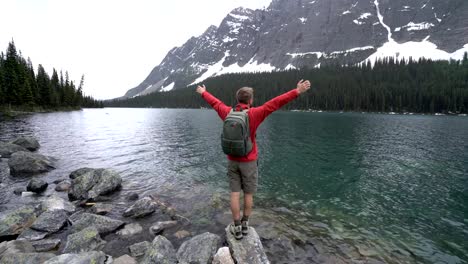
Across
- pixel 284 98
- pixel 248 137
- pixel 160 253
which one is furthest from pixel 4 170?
pixel 284 98

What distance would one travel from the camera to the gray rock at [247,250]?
7.12 m

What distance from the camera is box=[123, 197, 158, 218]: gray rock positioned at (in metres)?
11.5

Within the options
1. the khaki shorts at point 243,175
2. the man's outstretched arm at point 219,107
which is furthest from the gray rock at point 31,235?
the man's outstretched arm at point 219,107

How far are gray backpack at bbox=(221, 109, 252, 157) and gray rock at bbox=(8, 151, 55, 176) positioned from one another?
19.4 m

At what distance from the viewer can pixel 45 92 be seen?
314 ft

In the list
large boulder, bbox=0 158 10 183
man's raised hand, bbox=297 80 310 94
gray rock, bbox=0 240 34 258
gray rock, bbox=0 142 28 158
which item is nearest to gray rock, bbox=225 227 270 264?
man's raised hand, bbox=297 80 310 94

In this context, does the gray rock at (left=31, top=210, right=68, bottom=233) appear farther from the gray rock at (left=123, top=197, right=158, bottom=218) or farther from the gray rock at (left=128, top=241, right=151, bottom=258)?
the gray rock at (left=128, top=241, right=151, bottom=258)

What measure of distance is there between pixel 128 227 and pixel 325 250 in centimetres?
758

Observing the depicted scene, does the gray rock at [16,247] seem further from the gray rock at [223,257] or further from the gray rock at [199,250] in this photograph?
the gray rock at [223,257]

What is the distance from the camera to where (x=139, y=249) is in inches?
329

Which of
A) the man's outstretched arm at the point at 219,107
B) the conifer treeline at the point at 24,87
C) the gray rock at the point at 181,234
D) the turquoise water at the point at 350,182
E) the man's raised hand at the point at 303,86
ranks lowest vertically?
the turquoise water at the point at 350,182

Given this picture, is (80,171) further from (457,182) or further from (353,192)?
(457,182)

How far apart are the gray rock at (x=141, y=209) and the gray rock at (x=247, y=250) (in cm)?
538

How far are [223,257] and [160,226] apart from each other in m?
3.93
